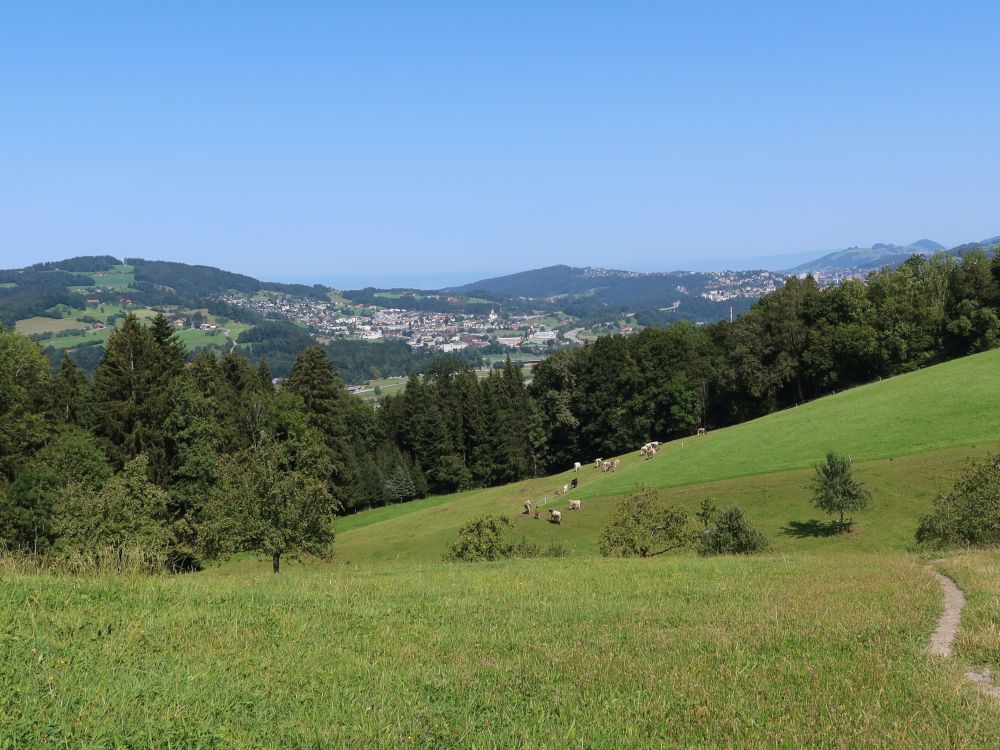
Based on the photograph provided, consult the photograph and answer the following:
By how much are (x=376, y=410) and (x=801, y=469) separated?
69042 mm

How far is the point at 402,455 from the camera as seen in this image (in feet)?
317

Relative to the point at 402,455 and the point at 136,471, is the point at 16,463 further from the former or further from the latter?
the point at 402,455

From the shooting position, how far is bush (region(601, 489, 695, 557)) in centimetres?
3177

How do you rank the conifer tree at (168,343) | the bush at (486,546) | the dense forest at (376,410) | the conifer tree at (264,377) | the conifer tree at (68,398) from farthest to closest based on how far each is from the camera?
the conifer tree at (264,377)
the conifer tree at (68,398)
the conifer tree at (168,343)
the dense forest at (376,410)
the bush at (486,546)

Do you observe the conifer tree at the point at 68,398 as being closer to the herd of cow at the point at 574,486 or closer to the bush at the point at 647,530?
the herd of cow at the point at 574,486

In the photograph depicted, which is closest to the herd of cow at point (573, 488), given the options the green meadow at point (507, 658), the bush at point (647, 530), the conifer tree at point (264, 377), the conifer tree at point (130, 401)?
the bush at point (647, 530)

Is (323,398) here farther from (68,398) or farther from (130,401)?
(130,401)

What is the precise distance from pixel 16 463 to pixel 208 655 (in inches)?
1726

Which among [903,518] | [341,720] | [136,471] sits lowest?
[903,518]

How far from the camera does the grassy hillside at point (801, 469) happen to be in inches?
1649

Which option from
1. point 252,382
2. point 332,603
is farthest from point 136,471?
point 252,382

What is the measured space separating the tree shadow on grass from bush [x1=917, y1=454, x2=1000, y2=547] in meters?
8.57

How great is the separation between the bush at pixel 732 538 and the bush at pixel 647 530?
142 cm

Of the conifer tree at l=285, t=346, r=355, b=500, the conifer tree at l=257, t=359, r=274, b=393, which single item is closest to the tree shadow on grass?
the conifer tree at l=285, t=346, r=355, b=500
